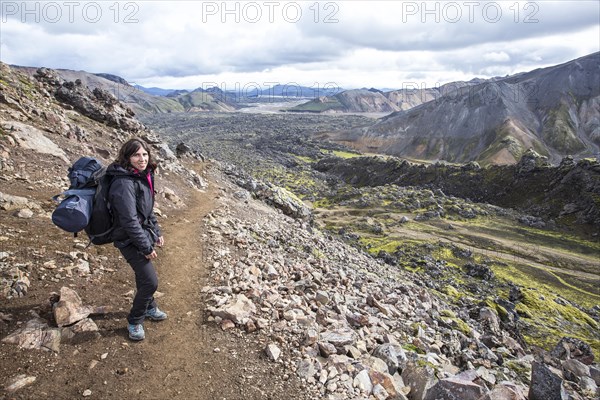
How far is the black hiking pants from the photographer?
8205 mm

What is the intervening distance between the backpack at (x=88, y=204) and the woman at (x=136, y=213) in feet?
0.51

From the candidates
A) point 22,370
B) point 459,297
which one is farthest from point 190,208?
point 459,297

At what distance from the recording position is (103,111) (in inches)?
1441

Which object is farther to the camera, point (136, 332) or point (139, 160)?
point (136, 332)

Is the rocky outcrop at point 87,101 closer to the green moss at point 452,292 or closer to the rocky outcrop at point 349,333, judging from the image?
the rocky outcrop at point 349,333

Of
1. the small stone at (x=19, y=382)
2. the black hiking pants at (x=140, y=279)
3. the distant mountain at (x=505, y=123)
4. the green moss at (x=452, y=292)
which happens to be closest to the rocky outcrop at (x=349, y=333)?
the black hiking pants at (x=140, y=279)

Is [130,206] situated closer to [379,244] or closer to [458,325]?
[458,325]

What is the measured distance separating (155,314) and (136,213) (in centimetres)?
329

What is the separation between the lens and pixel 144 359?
333 inches

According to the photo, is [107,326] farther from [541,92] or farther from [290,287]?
[541,92]

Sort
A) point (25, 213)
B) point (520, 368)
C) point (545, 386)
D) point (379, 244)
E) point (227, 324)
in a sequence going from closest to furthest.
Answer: point (227, 324), point (545, 386), point (25, 213), point (520, 368), point (379, 244)

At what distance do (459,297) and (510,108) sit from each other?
15856 cm

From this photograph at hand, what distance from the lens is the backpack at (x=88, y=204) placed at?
23.9 feet

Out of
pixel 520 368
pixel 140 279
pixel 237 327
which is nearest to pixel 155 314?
pixel 140 279
